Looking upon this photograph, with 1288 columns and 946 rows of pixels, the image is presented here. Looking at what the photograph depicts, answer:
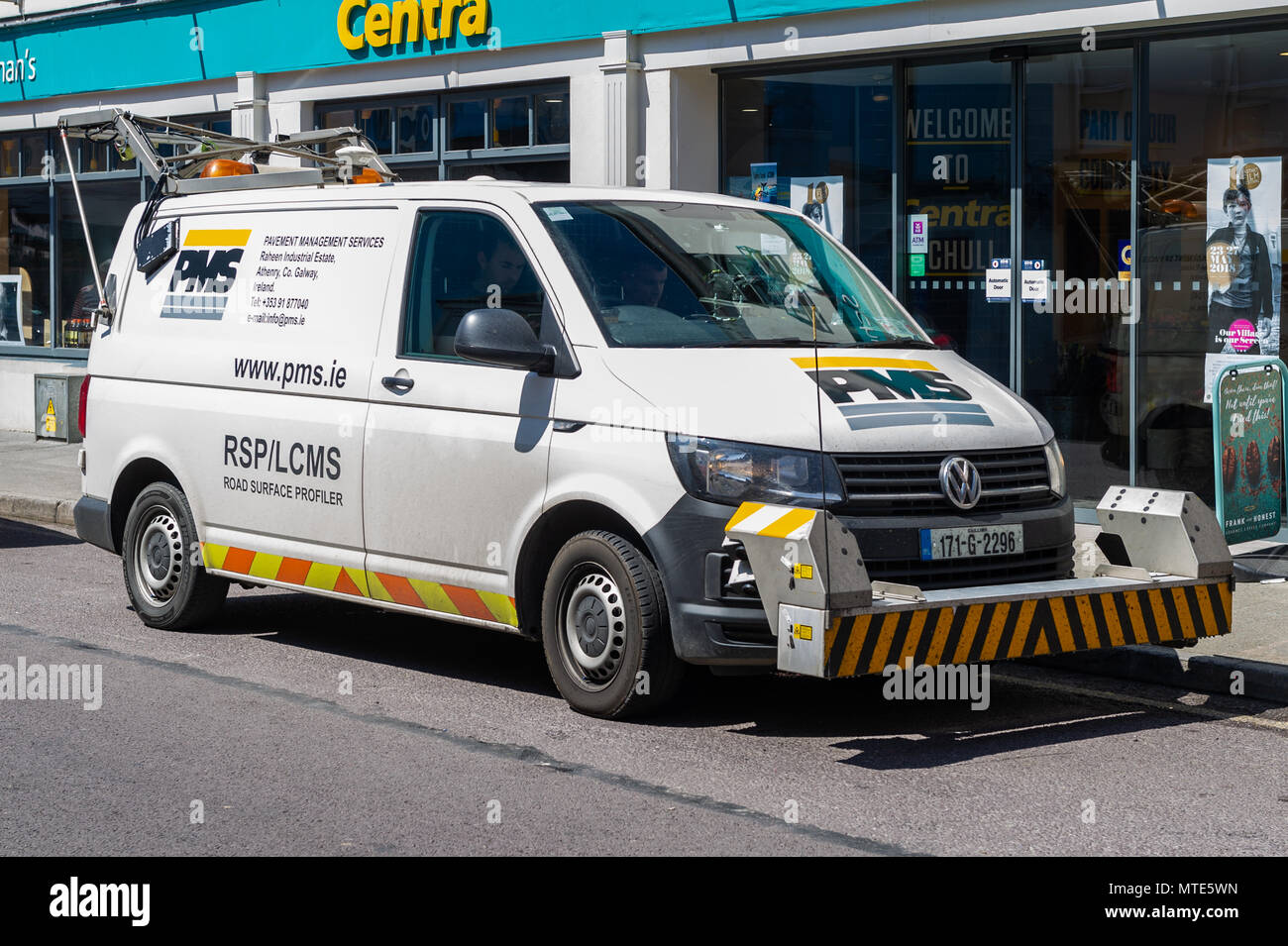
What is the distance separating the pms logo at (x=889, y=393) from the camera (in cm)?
665

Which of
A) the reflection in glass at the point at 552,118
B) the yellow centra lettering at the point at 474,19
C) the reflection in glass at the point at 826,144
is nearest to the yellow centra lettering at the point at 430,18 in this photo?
the yellow centra lettering at the point at 474,19

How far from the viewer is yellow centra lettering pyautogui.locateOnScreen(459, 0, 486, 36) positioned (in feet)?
50.9

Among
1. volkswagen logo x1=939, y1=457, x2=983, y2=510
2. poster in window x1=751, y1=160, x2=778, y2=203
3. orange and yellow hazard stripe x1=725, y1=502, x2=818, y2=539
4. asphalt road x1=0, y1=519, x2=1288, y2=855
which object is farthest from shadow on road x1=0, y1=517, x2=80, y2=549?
volkswagen logo x1=939, y1=457, x2=983, y2=510

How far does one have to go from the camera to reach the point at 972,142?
41.8 feet

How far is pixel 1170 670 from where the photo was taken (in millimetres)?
7852

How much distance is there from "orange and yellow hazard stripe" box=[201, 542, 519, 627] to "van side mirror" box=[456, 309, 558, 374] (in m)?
0.99

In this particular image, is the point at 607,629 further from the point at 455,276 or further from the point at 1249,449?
the point at 1249,449

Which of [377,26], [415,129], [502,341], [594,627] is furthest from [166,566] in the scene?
[377,26]

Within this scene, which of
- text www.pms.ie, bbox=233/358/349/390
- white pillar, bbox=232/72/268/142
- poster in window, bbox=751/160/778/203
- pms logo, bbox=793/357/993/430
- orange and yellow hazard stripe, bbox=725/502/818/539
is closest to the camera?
orange and yellow hazard stripe, bbox=725/502/818/539

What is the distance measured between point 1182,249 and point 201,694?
7.43m

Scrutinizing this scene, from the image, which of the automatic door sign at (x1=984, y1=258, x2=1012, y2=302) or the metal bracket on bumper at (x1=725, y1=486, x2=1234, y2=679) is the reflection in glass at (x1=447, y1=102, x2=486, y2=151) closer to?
the automatic door sign at (x1=984, y1=258, x2=1012, y2=302)
